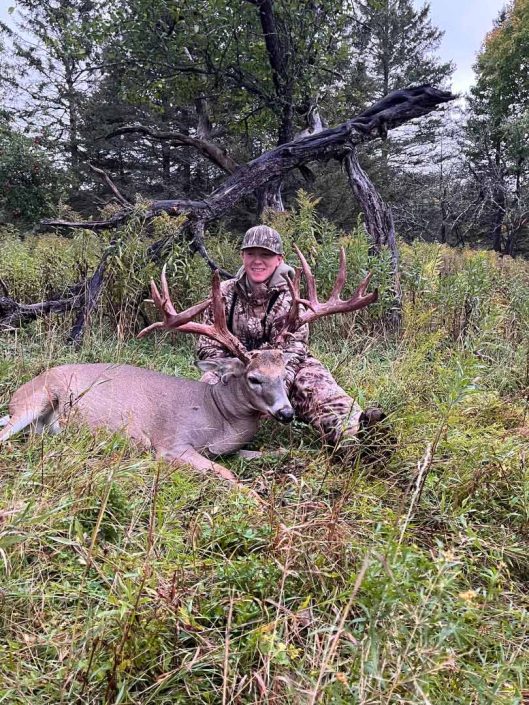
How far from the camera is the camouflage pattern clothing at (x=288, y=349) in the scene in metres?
3.54

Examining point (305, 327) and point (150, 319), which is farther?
point (150, 319)

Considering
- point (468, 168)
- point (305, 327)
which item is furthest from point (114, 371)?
point (468, 168)

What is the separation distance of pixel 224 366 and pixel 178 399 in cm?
41

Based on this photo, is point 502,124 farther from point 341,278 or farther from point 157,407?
point 157,407

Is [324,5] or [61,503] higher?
[324,5]

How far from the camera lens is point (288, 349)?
3.97 m

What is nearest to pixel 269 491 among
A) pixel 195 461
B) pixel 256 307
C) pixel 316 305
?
pixel 195 461

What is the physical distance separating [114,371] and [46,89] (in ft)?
78.2

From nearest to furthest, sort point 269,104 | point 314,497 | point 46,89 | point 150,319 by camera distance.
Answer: point 314,497 → point 150,319 → point 269,104 → point 46,89

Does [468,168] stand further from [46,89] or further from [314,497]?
[314,497]

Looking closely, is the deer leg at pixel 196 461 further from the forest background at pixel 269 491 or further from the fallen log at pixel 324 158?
the fallen log at pixel 324 158

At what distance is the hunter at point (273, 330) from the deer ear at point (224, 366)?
7.9 inches

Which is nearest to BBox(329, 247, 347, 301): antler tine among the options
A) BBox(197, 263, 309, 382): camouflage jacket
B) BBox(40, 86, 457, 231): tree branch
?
BBox(197, 263, 309, 382): camouflage jacket

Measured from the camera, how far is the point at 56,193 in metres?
17.4
